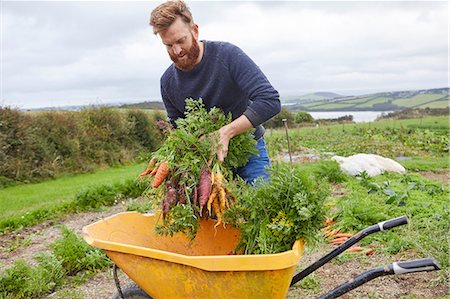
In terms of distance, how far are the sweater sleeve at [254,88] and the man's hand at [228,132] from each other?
0.05 meters

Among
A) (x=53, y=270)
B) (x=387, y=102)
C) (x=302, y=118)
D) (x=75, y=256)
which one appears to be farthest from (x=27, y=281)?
(x=387, y=102)

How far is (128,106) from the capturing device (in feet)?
52.5

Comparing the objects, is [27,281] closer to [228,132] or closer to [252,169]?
[252,169]

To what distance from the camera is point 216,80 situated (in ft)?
11.1

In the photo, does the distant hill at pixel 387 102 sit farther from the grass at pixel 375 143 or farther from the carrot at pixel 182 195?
the carrot at pixel 182 195

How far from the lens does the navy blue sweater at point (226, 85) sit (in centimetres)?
310

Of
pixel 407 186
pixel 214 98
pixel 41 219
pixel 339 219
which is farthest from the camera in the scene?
pixel 407 186

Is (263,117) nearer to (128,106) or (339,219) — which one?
(339,219)

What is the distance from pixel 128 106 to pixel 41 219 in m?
9.41

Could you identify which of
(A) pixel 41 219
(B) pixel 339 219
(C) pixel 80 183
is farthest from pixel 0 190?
(B) pixel 339 219

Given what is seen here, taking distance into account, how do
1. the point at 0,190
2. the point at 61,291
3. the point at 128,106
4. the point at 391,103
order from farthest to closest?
the point at 391,103, the point at 128,106, the point at 0,190, the point at 61,291

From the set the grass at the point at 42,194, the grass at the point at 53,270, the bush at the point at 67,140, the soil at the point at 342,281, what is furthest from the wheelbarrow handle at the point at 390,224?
the bush at the point at 67,140

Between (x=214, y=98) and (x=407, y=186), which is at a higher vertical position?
(x=214, y=98)

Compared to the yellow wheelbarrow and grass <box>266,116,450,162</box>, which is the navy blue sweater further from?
grass <box>266,116,450,162</box>
